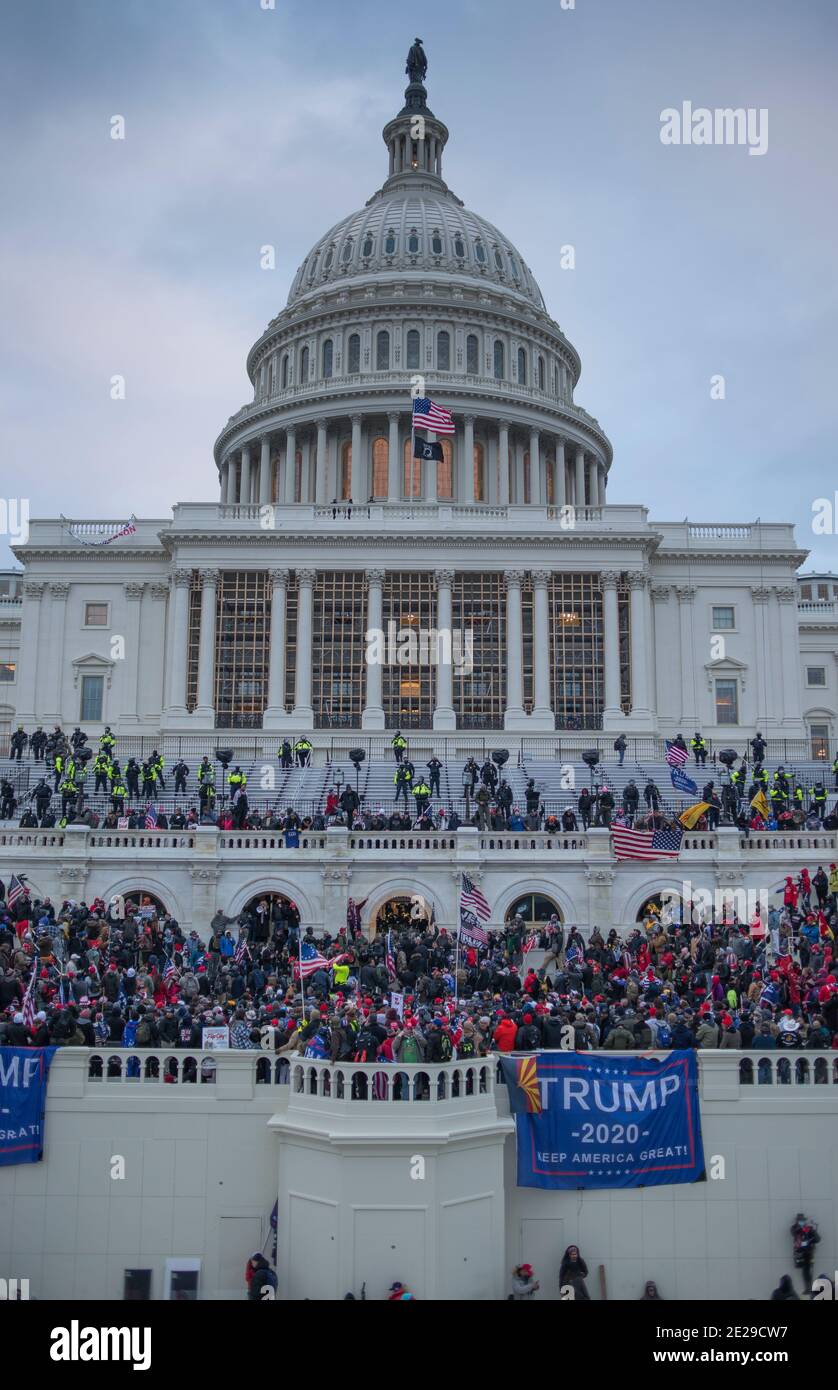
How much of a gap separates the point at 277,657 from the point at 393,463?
2154 cm

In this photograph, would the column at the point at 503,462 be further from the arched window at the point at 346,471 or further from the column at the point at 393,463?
the arched window at the point at 346,471

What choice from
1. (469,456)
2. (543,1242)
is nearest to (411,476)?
(469,456)

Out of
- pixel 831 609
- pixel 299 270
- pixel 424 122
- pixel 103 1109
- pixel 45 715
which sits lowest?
pixel 103 1109

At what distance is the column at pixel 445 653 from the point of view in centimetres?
6725

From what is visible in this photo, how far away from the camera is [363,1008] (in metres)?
25.8

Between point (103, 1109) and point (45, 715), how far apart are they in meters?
49.4

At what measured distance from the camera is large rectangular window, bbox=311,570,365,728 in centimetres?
6850

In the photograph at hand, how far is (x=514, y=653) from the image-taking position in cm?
6812

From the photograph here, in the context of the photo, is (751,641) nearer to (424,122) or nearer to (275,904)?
(275,904)

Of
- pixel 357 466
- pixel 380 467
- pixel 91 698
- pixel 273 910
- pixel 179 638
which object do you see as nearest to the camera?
pixel 273 910

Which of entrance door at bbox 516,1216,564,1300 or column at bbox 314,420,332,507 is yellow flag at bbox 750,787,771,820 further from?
column at bbox 314,420,332,507

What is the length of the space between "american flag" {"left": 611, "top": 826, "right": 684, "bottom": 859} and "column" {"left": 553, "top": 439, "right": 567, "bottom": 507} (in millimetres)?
49534

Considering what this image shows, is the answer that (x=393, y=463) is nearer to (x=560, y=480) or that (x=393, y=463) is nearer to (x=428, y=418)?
(x=560, y=480)
